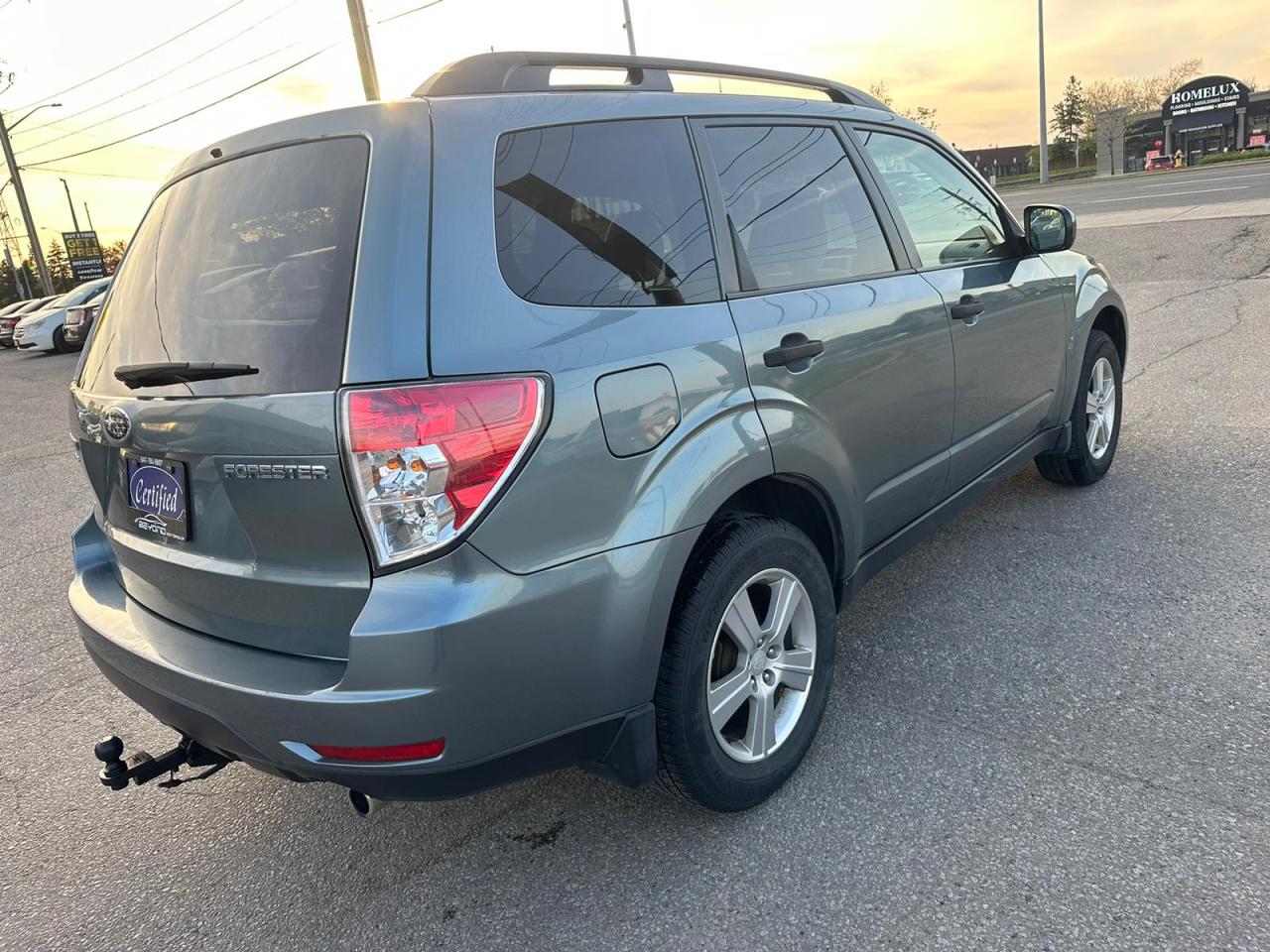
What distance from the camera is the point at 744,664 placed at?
2.39 meters

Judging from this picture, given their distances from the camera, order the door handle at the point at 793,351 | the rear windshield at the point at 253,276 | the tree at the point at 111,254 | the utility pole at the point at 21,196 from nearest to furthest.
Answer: the rear windshield at the point at 253,276 → the door handle at the point at 793,351 → the utility pole at the point at 21,196 → the tree at the point at 111,254

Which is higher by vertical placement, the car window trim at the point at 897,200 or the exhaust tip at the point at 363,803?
the car window trim at the point at 897,200

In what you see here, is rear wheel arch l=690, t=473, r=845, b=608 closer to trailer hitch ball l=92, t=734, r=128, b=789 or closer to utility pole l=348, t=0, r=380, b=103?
trailer hitch ball l=92, t=734, r=128, b=789

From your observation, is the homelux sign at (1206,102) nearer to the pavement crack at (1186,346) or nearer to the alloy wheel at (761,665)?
the pavement crack at (1186,346)

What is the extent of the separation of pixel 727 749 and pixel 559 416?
1031 millimetres

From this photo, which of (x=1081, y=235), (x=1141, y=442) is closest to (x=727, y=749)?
(x=1141, y=442)

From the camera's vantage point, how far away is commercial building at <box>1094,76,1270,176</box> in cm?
5266

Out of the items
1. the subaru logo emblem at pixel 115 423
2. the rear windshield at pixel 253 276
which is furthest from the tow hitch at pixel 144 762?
the rear windshield at pixel 253 276

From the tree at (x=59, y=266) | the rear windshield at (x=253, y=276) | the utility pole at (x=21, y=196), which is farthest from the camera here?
the tree at (x=59, y=266)

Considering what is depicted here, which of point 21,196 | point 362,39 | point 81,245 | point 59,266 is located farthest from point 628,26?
point 59,266

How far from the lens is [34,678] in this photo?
3680 millimetres

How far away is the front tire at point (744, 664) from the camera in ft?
7.11

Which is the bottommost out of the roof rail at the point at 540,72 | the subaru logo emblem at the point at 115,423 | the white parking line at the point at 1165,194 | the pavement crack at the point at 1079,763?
the pavement crack at the point at 1079,763

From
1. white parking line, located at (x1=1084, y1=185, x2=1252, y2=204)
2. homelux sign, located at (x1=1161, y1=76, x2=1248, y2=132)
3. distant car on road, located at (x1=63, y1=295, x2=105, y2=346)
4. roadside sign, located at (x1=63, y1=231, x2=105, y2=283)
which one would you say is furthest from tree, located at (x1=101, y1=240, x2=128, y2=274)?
homelux sign, located at (x1=1161, y1=76, x2=1248, y2=132)
